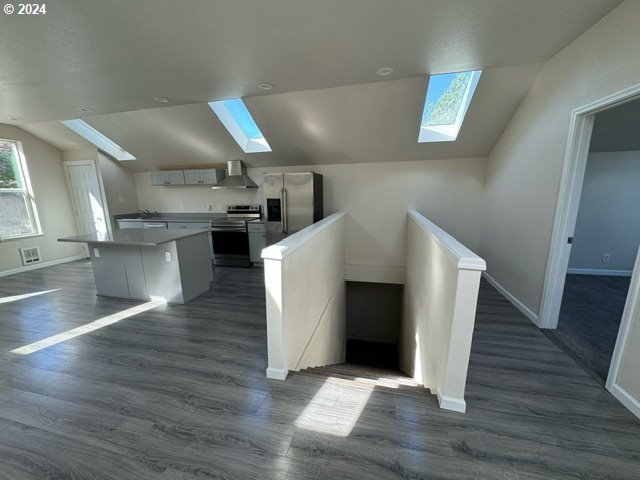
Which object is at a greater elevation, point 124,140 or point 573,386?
point 124,140

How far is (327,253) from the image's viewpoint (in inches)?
133

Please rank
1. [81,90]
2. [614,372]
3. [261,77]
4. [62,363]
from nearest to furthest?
[614,372], [62,363], [261,77], [81,90]

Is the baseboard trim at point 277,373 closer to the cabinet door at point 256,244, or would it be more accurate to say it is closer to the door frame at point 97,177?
the cabinet door at point 256,244

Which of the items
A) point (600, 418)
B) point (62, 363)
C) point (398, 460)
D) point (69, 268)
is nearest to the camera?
point (398, 460)

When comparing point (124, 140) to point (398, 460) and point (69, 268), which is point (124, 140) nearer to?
point (69, 268)

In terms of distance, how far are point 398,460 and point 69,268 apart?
6628 mm

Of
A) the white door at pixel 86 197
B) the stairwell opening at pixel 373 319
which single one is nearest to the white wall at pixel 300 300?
the stairwell opening at pixel 373 319

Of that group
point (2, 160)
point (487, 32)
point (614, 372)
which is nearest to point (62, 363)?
point (614, 372)

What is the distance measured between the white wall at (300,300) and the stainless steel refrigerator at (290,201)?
A: 3.57ft

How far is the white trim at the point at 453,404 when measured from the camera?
1.58 m

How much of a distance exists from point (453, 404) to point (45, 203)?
7652mm

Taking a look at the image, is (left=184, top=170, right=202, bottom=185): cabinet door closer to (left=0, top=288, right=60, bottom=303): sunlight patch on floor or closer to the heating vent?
(left=0, top=288, right=60, bottom=303): sunlight patch on floor

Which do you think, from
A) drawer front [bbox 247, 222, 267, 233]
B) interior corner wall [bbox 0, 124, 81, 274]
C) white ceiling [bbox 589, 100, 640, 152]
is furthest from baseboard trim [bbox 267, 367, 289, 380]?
interior corner wall [bbox 0, 124, 81, 274]

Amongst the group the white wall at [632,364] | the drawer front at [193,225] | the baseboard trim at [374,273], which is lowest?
the baseboard trim at [374,273]
